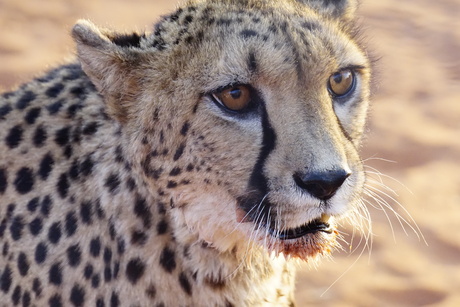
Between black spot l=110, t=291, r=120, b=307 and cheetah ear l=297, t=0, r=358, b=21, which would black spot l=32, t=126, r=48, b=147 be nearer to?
black spot l=110, t=291, r=120, b=307

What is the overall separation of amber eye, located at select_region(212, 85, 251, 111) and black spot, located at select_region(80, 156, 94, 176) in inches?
15.7

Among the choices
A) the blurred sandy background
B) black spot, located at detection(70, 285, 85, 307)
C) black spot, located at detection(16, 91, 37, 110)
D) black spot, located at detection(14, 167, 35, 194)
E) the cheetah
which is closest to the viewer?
the cheetah

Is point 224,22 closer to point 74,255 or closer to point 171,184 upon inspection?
point 171,184

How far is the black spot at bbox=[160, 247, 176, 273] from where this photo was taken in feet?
6.61

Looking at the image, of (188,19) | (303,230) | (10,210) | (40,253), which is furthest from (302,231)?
(10,210)

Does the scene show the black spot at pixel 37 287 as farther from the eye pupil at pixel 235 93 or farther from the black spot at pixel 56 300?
the eye pupil at pixel 235 93

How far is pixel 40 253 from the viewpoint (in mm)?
2086

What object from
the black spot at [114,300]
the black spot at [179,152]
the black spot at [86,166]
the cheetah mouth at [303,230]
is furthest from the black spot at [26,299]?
the cheetah mouth at [303,230]

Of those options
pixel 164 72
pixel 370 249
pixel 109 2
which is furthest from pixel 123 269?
pixel 109 2

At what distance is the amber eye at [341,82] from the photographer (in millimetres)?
1940

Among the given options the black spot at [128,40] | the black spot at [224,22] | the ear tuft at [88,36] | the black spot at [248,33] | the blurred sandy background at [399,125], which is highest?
the ear tuft at [88,36]

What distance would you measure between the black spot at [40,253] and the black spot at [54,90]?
40 centimetres

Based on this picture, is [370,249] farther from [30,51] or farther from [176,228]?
[30,51]

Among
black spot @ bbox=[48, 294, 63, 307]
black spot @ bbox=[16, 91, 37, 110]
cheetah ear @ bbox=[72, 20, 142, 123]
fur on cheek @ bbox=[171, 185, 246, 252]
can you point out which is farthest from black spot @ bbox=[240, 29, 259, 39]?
black spot @ bbox=[48, 294, 63, 307]
